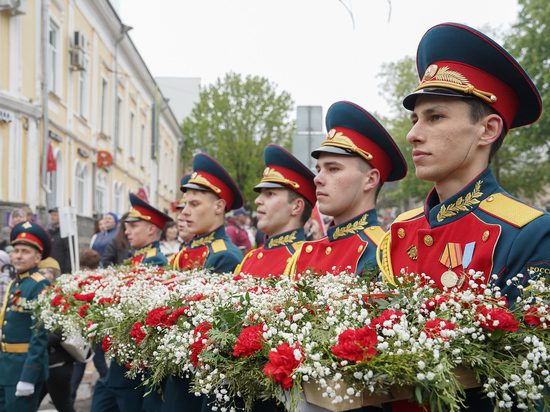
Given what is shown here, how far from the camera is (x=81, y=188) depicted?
23.5 meters

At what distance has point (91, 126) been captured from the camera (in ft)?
79.1

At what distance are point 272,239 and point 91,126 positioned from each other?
1998 cm

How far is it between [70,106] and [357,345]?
20046 millimetres

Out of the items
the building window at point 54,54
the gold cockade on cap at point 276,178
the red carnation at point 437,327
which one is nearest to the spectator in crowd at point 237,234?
the gold cockade on cap at point 276,178

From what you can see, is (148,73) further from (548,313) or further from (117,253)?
(548,313)

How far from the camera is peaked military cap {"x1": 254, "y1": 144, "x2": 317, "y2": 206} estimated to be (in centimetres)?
542

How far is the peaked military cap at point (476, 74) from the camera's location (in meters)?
2.84

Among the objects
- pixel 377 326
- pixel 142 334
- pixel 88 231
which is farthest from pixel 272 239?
pixel 88 231

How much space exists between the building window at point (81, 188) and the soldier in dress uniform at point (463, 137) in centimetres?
2070

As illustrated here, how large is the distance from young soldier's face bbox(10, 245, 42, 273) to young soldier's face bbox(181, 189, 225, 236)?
5.36ft

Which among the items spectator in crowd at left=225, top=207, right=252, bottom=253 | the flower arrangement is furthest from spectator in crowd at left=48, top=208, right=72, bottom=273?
the flower arrangement

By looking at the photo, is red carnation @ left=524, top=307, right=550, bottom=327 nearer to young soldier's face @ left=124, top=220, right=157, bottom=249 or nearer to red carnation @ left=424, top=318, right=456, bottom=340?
red carnation @ left=424, top=318, right=456, bottom=340

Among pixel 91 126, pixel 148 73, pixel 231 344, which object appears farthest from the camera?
pixel 148 73

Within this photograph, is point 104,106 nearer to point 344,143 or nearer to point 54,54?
point 54,54
